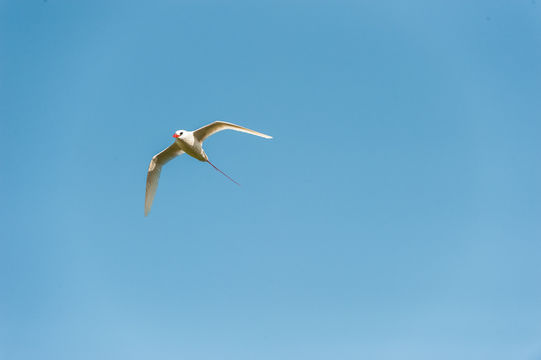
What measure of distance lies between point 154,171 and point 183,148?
7.37 feet

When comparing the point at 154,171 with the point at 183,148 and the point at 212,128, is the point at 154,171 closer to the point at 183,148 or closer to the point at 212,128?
the point at 183,148

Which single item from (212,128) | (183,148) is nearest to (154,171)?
(183,148)

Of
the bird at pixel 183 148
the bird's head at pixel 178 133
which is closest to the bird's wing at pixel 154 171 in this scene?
the bird at pixel 183 148

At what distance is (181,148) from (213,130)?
1.38 meters

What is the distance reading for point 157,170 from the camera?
17.3m

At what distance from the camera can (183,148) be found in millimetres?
15672

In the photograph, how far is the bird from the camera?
49.6ft

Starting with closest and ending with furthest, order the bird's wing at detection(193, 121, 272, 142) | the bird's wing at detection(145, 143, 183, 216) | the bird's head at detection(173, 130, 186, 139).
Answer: the bird's wing at detection(193, 121, 272, 142) < the bird's head at detection(173, 130, 186, 139) < the bird's wing at detection(145, 143, 183, 216)

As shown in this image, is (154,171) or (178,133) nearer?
(178,133)

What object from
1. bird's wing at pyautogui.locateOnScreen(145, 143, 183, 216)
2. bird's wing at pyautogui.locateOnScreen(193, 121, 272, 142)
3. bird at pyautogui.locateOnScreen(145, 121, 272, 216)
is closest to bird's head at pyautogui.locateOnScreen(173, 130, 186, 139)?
bird at pyautogui.locateOnScreen(145, 121, 272, 216)

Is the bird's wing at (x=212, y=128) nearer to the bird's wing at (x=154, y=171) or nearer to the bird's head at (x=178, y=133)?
the bird's head at (x=178, y=133)

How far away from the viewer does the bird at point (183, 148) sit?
1512 cm

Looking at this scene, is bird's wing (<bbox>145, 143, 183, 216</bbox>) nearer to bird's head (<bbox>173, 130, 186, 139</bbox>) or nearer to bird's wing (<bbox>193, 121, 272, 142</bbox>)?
bird's head (<bbox>173, 130, 186, 139</bbox>)

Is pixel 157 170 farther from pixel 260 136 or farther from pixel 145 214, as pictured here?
pixel 260 136
